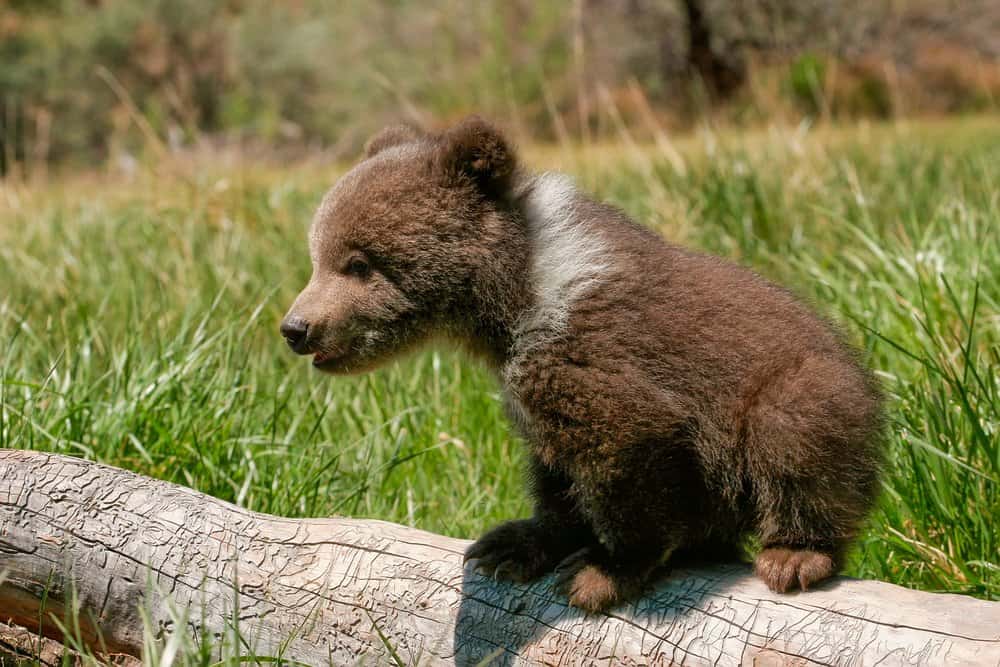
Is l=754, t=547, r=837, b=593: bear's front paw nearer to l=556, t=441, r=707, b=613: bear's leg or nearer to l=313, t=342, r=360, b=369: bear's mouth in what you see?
l=556, t=441, r=707, b=613: bear's leg

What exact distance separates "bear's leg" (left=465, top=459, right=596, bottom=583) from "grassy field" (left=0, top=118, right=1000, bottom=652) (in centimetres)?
82

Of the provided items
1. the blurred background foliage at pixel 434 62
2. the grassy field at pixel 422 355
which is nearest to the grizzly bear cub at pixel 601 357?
the grassy field at pixel 422 355

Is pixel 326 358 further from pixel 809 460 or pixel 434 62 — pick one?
pixel 434 62

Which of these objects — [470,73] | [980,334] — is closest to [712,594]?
[980,334]

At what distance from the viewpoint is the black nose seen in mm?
3494

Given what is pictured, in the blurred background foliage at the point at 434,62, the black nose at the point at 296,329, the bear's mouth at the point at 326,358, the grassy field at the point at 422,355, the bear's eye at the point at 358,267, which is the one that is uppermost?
the bear's eye at the point at 358,267

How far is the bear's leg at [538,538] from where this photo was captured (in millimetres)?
3291

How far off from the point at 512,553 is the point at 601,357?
70cm

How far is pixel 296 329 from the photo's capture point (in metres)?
3.50

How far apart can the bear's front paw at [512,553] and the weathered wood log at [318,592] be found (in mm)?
41

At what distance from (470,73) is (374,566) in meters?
14.0

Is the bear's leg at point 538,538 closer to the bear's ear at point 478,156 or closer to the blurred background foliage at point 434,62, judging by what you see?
the bear's ear at point 478,156

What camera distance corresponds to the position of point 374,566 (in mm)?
3256

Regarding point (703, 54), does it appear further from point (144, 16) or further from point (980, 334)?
point (980, 334)
